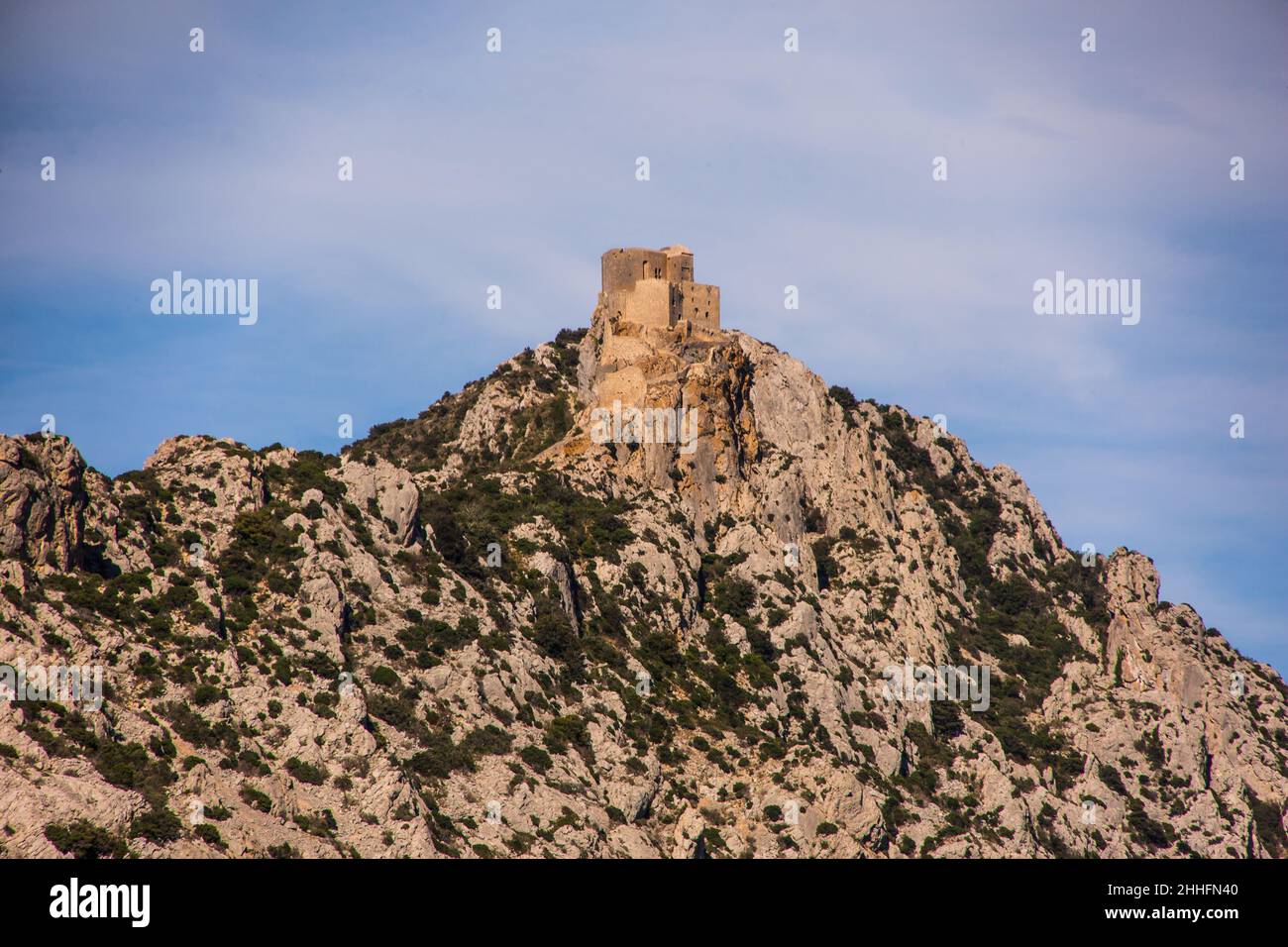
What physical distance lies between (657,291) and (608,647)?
3346 centimetres

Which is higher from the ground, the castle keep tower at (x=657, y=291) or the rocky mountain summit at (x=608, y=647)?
the castle keep tower at (x=657, y=291)

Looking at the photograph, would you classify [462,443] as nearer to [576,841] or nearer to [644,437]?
[644,437]

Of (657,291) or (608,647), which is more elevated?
(657,291)

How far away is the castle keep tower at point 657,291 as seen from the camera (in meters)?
127

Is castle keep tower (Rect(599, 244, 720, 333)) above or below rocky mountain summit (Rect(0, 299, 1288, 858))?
above

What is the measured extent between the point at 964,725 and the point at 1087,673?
17.1 metres

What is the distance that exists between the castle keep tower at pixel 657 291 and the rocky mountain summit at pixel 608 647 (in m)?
1.89

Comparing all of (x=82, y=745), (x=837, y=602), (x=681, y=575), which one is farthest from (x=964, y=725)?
(x=82, y=745)

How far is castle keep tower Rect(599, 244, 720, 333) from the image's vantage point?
417 ft

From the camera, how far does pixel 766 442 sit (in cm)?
13125

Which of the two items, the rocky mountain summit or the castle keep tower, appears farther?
the castle keep tower

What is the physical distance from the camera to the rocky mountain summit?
7719 centimetres

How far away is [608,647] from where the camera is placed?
10394cm

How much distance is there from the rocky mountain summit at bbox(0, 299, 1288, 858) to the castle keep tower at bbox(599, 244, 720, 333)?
189 cm
